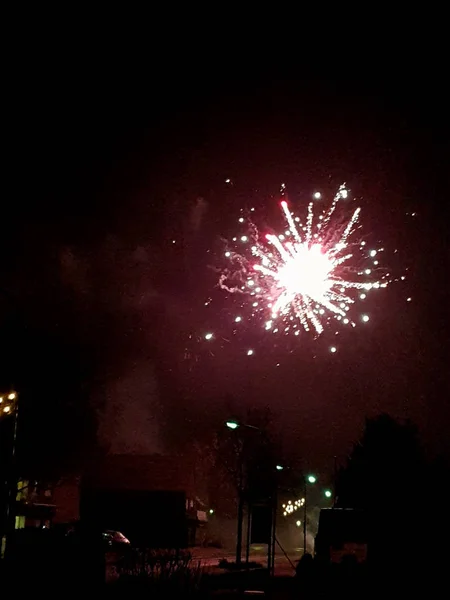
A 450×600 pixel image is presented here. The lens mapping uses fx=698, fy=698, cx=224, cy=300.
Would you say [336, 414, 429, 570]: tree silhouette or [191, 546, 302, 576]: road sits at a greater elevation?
[336, 414, 429, 570]: tree silhouette

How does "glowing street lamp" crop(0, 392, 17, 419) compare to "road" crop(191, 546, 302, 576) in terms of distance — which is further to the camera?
"road" crop(191, 546, 302, 576)

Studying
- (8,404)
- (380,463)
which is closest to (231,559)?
(380,463)

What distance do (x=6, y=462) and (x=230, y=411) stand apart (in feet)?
142

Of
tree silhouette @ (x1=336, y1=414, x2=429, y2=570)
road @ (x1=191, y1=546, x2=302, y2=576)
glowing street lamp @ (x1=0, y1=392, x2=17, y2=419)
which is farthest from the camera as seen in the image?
tree silhouette @ (x1=336, y1=414, x2=429, y2=570)

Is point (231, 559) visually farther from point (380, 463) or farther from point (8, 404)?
point (8, 404)

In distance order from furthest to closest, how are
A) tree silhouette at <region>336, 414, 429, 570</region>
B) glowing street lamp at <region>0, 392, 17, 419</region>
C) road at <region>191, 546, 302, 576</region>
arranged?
tree silhouette at <region>336, 414, 429, 570</region>, road at <region>191, 546, 302, 576</region>, glowing street lamp at <region>0, 392, 17, 419</region>

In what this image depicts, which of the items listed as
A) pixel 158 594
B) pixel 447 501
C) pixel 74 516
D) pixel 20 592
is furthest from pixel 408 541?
pixel 74 516

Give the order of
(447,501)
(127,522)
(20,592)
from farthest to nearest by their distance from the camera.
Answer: (127,522) → (447,501) → (20,592)

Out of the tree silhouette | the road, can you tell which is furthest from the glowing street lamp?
the tree silhouette

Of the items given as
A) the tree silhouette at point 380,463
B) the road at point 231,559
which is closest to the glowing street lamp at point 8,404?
the road at point 231,559

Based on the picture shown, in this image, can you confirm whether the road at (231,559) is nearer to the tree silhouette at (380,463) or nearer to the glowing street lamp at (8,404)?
the tree silhouette at (380,463)

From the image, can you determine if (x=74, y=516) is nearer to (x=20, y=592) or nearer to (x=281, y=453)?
(x=281, y=453)

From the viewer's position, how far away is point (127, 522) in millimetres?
54219

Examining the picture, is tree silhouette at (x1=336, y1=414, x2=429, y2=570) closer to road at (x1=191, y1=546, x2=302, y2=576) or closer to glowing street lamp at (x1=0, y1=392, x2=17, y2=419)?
road at (x1=191, y1=546, x2=302, y2=576)
